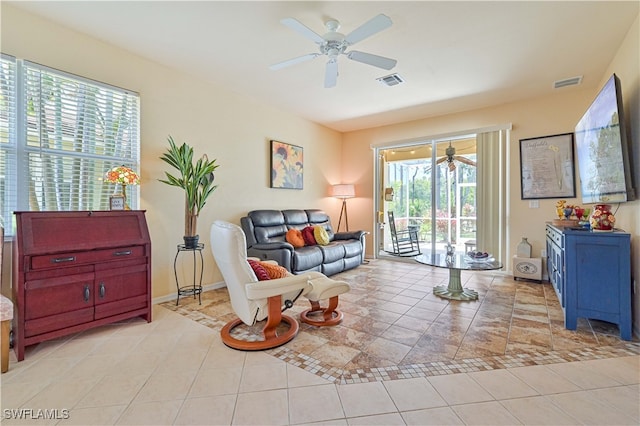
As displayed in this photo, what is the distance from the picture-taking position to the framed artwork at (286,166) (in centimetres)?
486

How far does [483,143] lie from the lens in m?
4.86

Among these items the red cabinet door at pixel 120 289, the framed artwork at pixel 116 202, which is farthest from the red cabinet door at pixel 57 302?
the framed artwork at pixel 116 202

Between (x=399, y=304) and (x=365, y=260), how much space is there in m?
2.64

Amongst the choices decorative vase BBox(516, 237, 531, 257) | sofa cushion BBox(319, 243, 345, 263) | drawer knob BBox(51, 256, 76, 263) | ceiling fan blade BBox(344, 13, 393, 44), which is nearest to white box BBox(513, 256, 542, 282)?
decorative vase BBox(516, 237, 531, 257)

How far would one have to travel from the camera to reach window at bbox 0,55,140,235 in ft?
8.02

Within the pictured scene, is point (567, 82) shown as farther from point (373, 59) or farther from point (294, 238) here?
point (294, 238)

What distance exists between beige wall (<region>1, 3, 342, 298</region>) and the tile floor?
1.40 metres

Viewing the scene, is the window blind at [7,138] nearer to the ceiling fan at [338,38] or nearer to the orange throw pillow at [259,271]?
the orange throw pillow at [259,271]

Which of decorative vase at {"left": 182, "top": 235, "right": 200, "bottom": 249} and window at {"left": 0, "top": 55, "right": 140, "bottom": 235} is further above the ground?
window at {"left": 0, "top": 55, "right": 140, "bottom": 235}

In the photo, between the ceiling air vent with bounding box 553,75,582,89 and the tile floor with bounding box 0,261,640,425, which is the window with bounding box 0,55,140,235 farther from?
the ceiling air vent with bounding box 553,75,582,89

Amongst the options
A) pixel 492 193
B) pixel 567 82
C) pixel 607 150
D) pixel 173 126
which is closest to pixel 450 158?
pixel 492 193

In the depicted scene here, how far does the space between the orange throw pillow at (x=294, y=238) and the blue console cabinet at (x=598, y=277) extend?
313 centimetres

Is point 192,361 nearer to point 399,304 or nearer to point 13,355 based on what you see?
point 13,355

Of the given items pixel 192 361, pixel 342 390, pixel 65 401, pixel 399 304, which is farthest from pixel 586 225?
pixel 65 401
